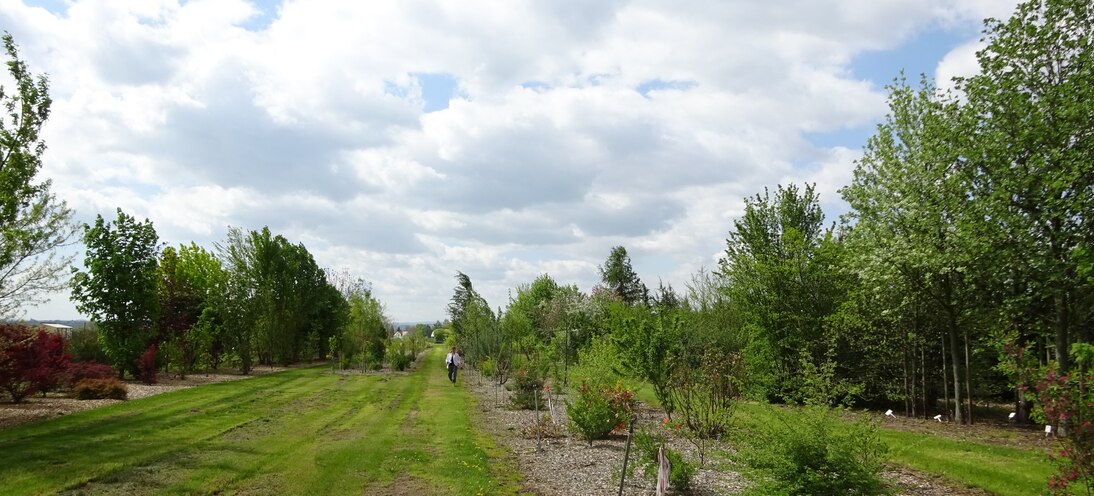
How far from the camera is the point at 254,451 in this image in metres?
10.2

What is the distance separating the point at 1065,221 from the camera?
11812 millimetres

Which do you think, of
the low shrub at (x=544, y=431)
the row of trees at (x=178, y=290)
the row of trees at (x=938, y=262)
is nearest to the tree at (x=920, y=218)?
the row of trees at (x=938, y=262)

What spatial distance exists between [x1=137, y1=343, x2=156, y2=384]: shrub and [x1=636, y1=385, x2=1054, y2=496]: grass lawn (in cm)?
1808

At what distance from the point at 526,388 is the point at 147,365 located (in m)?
12.2

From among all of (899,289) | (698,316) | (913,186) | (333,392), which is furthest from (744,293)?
(333,392)

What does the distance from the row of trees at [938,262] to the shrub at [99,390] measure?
11.6 m

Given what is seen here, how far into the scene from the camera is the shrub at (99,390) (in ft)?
51.9

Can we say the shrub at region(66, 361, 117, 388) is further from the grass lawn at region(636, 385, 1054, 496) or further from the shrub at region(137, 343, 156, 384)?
the grass lawn at region(636, 385, 1054, 496)

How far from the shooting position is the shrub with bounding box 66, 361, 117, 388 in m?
16.7

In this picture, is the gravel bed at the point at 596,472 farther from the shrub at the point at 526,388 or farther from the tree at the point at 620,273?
the tree at the point at 620,273

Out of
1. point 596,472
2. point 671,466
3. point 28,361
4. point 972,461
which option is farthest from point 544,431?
point 28,361

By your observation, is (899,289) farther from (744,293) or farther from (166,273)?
(166,273)

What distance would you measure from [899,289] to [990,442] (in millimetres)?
4118

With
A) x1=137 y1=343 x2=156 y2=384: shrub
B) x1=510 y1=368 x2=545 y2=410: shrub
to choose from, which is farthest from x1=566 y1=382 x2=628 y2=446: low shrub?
x1=137 y1=343 x2=156 y2=384: shrub
